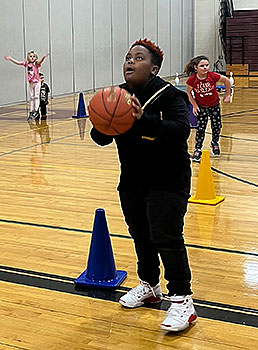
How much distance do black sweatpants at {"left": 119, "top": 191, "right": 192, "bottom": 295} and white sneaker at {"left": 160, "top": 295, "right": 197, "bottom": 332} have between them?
4cm

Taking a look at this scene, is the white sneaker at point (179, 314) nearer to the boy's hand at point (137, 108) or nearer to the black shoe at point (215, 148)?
the boy's hand at point (137, 108)

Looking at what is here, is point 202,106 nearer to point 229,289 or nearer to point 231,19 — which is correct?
point 229,289

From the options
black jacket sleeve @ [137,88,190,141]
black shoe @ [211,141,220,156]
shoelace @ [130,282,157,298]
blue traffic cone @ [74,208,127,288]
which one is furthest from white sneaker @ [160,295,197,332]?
black shoe @ [211,141,220,156]

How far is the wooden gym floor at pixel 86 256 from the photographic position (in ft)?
9.46

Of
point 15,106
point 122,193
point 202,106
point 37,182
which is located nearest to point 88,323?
point 122,193

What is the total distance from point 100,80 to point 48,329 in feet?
52.2

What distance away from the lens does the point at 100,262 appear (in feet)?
11.6

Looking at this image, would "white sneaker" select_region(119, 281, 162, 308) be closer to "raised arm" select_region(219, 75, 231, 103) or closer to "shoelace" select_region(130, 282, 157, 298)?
"shoelace" select_region(130, 282, 157, 298)

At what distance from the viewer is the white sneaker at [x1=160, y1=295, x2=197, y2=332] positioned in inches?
113

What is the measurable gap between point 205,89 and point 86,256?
11.9 feet

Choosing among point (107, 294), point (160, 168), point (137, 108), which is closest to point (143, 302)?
point (107, 294)

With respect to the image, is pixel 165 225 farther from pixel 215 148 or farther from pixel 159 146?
pixel 215 148

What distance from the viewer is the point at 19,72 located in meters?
14.3

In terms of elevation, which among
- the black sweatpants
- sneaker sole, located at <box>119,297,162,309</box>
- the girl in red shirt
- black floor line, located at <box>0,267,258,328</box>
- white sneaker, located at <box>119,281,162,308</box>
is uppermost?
the girl in red shirt
